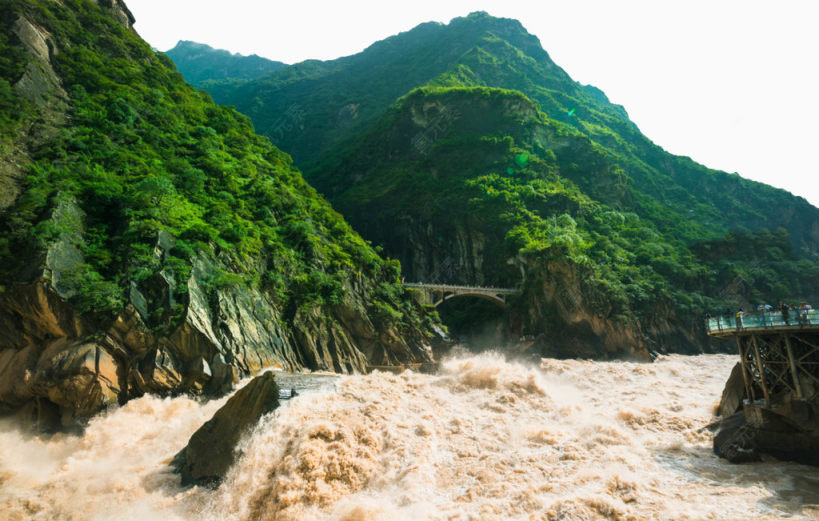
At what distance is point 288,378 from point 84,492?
7.08 metres

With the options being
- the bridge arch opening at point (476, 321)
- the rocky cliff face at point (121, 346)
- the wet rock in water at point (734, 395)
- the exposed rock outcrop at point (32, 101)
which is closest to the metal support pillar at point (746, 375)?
the wet rock in water at point (734, 395)

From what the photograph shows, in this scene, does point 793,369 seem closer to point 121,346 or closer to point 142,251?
point 121,346

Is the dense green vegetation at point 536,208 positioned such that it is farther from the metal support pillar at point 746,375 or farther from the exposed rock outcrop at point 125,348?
the exposed rock outcrop at point 125,348

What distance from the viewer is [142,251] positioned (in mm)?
21156

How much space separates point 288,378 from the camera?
16812 mm

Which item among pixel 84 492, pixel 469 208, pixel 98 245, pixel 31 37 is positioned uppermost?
pixel 31 37

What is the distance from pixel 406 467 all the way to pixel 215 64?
8394 inches

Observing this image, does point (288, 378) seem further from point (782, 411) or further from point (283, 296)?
point (782, 411)

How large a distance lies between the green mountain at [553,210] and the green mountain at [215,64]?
276 feet

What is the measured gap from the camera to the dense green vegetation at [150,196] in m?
20.3

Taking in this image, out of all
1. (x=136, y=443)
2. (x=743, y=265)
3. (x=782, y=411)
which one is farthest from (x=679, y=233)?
(x=136, y=443)

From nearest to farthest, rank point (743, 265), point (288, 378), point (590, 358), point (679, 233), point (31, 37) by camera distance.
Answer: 1. point (288, 378)
2. point (31, 37)
3. point (590, 358)
4. point (743, 265)
5. point (679, 233)

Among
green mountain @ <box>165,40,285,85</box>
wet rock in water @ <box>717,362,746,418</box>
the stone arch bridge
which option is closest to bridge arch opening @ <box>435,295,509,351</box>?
the stone arch bridge

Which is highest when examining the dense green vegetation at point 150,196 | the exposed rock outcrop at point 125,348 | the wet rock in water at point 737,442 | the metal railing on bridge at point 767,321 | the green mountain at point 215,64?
the green mountain at point 215,64
